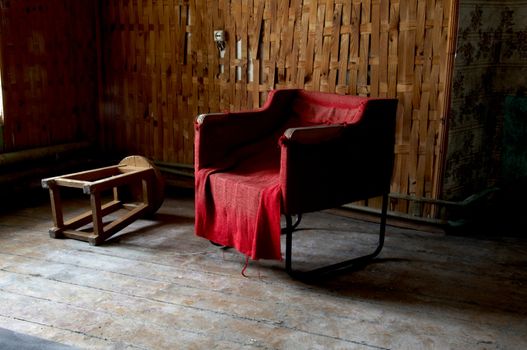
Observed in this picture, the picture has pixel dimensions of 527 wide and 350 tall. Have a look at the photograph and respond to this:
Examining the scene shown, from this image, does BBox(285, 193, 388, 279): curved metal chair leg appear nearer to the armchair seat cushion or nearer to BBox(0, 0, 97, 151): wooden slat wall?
the armchair seat cushion

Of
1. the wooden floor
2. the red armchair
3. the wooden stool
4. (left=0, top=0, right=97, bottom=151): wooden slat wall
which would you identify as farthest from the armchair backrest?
(left=0, top=0, right=97, bottom=151): wooden slat wall

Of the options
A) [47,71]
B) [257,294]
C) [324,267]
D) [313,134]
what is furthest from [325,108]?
[47,71]

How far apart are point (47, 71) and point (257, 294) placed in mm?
2734

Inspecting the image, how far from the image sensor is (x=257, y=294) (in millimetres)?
2379

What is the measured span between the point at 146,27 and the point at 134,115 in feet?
2.32

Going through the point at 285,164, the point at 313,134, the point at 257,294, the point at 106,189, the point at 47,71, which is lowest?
the point at 257,294

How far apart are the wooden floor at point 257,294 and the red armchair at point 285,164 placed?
0.19 meters

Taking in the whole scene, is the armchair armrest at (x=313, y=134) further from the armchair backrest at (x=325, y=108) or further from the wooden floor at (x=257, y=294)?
the wooden floor at (x=257, y=294)

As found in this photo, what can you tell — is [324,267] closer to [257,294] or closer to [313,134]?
[257,294]

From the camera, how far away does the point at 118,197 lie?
3.50 m

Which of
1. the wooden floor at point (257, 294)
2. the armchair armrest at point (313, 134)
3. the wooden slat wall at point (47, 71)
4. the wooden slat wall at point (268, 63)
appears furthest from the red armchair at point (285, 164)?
the wooden slat wall at point (47, 71)

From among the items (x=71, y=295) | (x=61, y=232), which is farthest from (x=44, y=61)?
(x=71, y=295)

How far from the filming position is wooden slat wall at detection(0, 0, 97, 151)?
3.85m

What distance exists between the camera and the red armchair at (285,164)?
2391 mm
